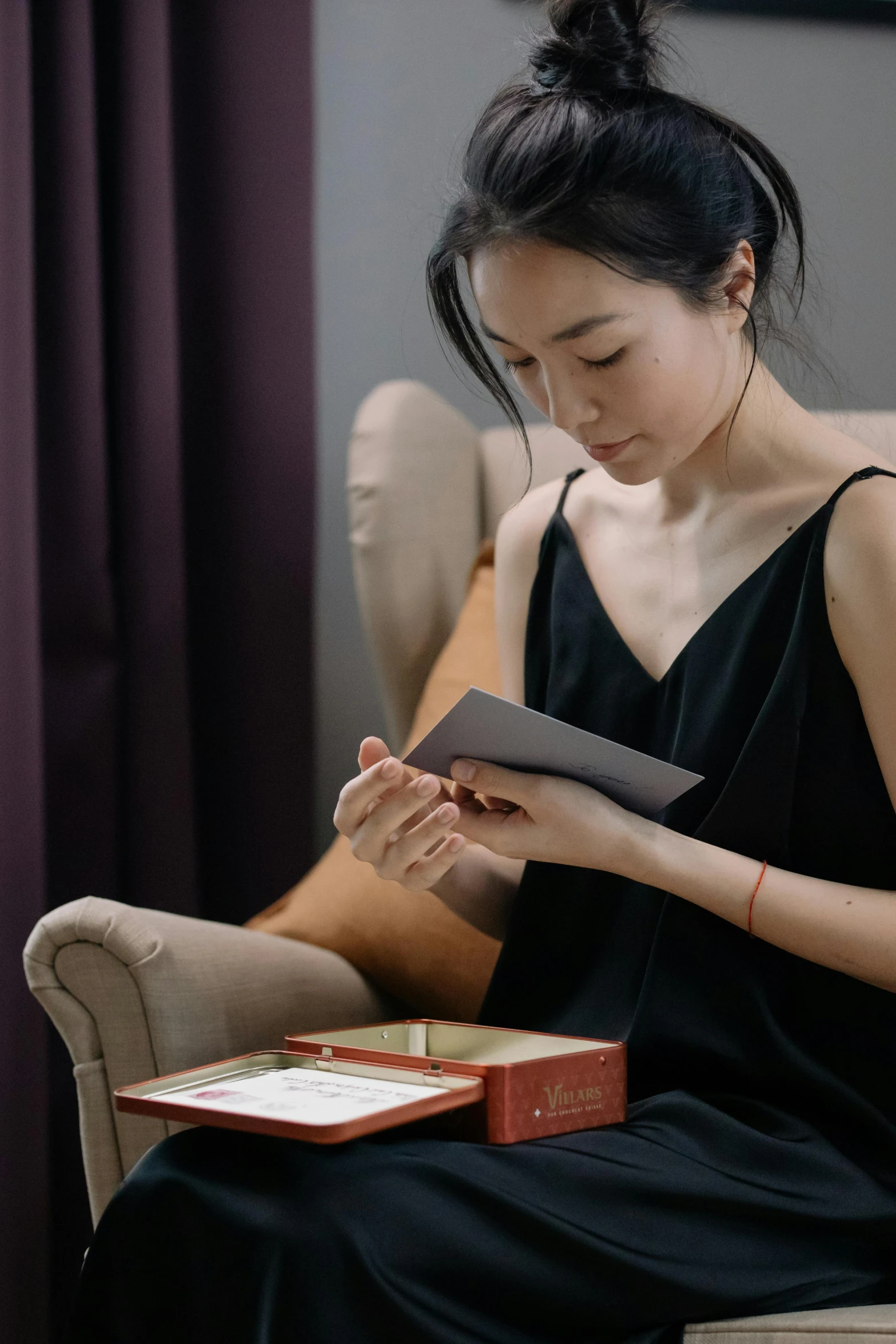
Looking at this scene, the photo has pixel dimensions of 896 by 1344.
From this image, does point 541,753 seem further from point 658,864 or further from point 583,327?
point 583,327

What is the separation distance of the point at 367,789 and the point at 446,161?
1.15 metres

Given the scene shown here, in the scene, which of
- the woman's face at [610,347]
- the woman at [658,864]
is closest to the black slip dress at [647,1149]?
the woman at [658,864]

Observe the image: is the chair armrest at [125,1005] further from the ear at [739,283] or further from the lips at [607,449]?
the ear at [739,283]

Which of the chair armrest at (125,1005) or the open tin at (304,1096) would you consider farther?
the chair armrest at (125,1005)

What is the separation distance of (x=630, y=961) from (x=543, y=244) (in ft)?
1.78

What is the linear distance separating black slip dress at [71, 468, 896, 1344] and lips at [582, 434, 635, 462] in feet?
0.48

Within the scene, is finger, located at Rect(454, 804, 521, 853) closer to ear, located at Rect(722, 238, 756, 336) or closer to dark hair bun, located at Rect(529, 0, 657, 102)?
ear, located at Rect(722, 238, 756, 336)

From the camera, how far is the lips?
3.04 feet

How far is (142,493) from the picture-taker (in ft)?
5.00

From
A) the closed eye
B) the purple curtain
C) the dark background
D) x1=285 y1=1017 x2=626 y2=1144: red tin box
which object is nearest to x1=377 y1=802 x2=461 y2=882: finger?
x1=285 y1=1017 x2=626 y2=1144: red tin box

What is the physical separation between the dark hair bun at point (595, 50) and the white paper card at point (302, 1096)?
693 millimetres

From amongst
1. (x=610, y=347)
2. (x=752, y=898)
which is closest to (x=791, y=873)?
(x=752, y=898)

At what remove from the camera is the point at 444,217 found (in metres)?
0.98

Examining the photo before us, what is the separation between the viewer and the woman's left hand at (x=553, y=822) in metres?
0.87
